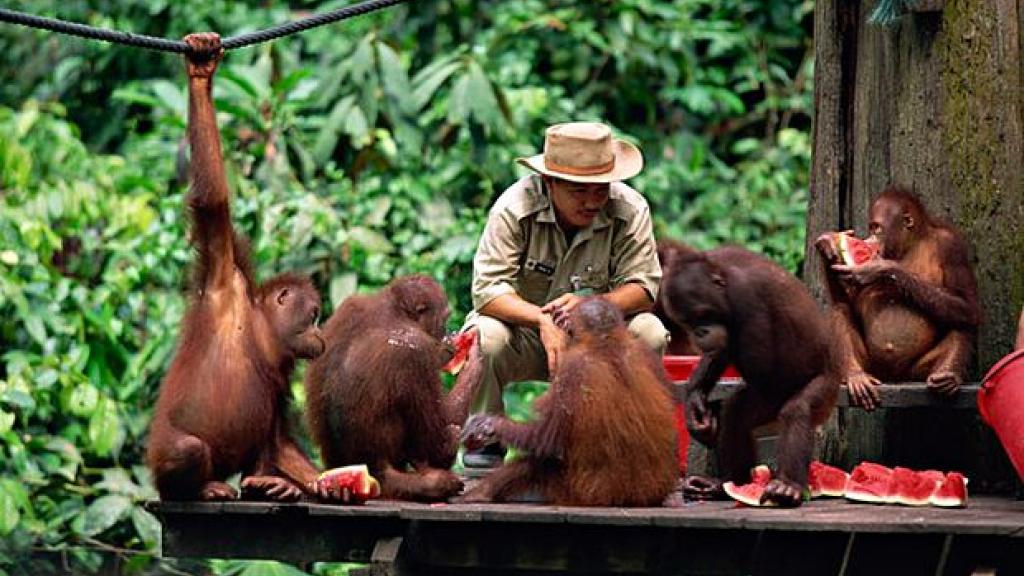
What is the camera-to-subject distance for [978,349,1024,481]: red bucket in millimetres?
4762

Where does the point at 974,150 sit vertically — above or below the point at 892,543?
above

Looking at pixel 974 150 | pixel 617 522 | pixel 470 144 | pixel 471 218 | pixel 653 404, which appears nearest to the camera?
pixel 617 522

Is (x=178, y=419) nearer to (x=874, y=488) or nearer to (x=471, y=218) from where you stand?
(x=874, y=488)

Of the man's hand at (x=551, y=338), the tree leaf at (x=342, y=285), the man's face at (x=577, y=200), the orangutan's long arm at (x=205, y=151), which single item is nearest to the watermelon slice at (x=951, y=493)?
the man's hand at (x=551, y=338)

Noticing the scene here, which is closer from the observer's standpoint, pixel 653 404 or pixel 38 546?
pixel 653 404

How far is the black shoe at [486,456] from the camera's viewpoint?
19.1ft

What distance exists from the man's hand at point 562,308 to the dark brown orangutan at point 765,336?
11.2 inches

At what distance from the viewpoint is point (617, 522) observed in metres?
4.54

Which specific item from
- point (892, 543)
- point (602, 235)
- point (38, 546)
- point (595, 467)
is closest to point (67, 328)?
point (38, 546)

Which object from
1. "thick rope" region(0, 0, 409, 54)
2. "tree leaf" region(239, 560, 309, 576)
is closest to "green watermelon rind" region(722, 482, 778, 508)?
"thick rope" region(0, 0, 409, 54)

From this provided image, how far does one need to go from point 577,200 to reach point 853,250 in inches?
34.0

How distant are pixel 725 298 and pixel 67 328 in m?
4.02

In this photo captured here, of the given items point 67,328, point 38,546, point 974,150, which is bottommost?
point 38,546

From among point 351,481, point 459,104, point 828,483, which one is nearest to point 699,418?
point 828,483
